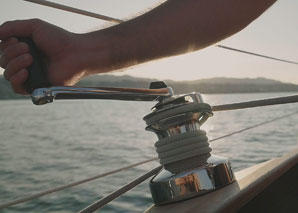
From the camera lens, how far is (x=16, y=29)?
433 mm

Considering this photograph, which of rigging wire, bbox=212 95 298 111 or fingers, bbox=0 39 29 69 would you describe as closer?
fingers, bbox=0 39 29 69

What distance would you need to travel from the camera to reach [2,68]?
1.50 feet

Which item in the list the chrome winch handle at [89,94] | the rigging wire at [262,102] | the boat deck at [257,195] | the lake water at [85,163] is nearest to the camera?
the chrome winch handle at [89,94]

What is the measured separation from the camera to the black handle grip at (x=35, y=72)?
41 centimetres

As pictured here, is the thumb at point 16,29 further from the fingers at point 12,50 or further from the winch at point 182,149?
the winch at point 182,149

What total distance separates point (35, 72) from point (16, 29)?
0.20 feet

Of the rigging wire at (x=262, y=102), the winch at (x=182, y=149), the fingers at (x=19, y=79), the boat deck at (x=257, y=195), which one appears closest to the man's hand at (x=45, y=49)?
the fingers at (x=19, y=79)

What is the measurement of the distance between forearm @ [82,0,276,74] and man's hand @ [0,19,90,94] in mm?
36

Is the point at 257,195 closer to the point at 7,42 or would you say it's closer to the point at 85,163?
the point at 7,42

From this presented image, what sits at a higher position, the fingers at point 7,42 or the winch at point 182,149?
the fingers at point 7,42

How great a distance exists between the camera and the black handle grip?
1.36 feet

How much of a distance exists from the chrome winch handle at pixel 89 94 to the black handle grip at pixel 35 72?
0.05ft

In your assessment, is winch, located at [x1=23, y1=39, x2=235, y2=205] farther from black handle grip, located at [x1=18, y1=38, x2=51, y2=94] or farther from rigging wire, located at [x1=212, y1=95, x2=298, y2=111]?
rigging wire, located at [x1=212, y1=95, x2=298, y2=111]

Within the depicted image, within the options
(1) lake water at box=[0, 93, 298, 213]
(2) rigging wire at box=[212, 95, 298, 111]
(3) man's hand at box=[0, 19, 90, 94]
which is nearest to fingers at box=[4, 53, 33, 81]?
(3) man's hand at box=[0, 19, 90, 94]
